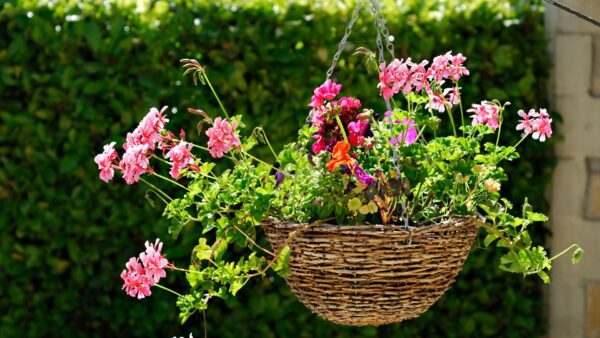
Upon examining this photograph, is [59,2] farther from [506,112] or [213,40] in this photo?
[506,112]

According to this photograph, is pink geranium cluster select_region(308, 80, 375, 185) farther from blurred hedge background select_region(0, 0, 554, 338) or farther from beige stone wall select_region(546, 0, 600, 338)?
beige stone wall select_region(546, 0, 600, 338)

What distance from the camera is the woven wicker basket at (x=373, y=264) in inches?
73.5

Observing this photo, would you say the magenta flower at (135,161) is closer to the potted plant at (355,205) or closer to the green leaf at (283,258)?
the potted plant at (355,205)

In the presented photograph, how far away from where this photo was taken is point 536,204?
3648 millimetres

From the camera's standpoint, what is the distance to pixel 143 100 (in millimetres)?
3508

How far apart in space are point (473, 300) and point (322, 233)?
1929 millimetres

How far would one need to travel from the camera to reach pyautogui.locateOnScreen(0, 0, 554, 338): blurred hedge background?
11.5 ft

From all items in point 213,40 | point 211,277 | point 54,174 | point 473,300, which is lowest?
point 211,277

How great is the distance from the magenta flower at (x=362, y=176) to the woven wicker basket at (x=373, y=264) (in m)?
0.10

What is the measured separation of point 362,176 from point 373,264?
0.56 ft

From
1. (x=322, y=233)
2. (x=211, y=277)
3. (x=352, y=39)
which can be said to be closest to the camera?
(x=322, y=233)

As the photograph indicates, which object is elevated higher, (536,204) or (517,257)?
(536,204)

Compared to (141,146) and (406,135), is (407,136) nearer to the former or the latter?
(406,135)

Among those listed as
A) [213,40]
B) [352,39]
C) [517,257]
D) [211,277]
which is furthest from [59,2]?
[517,257]
